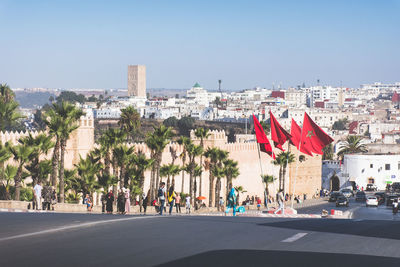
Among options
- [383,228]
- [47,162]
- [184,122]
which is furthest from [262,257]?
[184,122]

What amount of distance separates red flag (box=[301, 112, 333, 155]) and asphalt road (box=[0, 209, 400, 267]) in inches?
562

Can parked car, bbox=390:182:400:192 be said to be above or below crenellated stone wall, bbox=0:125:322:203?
below

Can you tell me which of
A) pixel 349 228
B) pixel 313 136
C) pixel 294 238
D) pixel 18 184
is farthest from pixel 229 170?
pixel 294 238

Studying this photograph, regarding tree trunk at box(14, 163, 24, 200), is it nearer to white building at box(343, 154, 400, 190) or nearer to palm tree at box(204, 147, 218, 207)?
palm tree at box(204, 147, 218, 207)

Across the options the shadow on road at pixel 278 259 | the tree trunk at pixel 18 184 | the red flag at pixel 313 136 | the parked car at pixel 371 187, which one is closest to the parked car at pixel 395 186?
the parked car at pixel 371 187

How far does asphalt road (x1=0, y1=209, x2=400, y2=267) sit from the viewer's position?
28.2ft

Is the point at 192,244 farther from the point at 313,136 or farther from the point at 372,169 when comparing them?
the point at 372,169

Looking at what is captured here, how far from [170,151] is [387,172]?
126 ft

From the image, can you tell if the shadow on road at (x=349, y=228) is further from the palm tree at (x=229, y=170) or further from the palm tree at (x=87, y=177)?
the palm tree at (x=229, y=170)

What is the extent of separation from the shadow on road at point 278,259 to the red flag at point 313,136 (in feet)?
60.0

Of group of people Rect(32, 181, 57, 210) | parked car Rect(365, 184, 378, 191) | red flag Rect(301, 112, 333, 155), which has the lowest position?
parked car Rect(365, 184, 378, 191)

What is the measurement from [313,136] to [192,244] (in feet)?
59.4

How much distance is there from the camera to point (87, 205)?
85.4 ft


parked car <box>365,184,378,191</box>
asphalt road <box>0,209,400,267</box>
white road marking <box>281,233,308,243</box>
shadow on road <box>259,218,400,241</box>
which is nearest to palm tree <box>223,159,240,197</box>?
parked car <box>365,184,378,191</box>
